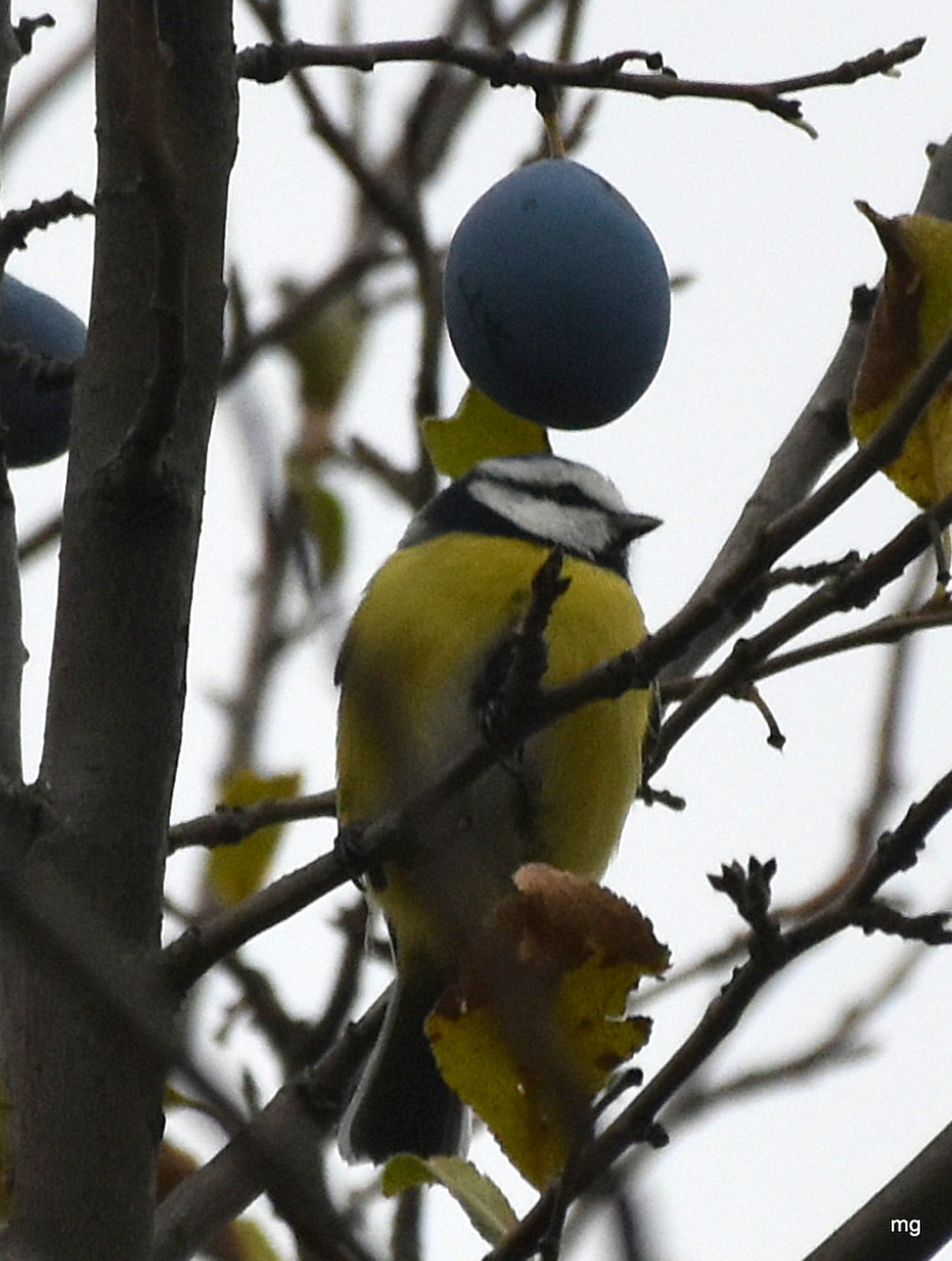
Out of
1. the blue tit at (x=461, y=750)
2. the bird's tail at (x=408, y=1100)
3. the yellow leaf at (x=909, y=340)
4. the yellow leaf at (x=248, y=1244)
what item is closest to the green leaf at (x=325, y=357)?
the blue tit at (x=461, y=750)

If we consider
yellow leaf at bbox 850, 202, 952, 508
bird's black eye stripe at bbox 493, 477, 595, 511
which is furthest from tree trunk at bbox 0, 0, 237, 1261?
bird's black eye stripe at bbox 493, 477, 595, 511

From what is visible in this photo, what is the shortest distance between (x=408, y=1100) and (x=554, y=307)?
41.8 inches

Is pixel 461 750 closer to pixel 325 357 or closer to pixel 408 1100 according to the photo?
pixel 408 1100

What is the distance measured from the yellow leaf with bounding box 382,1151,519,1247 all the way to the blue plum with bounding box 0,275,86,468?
77cm

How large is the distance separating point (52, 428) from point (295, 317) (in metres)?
0.56

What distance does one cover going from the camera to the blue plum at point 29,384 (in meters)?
1.92

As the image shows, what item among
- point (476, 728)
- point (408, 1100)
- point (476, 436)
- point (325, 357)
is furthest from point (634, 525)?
point (476, 436)

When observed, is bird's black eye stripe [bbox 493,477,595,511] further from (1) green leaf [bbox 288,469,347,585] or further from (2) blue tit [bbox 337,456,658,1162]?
(1) green leaf [bbox 288,469,347,585]

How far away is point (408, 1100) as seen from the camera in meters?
2.44

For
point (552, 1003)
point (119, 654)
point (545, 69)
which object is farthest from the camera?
point (545, 69)

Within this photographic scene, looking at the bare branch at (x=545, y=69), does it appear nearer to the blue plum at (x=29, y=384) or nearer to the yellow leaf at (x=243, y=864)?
the blue plum at (x=29, y=384)

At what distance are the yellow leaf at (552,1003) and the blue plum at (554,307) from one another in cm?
56

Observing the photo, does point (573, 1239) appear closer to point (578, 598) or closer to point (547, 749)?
point (547, 749)

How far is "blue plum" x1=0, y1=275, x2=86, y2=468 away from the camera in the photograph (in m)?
1.92
